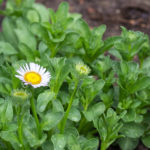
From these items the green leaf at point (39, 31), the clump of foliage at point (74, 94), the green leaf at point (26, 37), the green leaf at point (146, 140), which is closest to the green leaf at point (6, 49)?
the clump of foliage at point (74, 94)

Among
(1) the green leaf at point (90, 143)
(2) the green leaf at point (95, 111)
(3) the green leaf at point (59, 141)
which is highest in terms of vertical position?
(2) the green leaf at point (95, 111)

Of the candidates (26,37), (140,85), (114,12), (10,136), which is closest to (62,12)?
(26,37)

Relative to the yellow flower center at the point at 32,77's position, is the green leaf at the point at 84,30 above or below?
above

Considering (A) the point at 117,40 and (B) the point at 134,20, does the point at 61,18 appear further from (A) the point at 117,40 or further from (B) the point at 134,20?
(B) the point at 134,20

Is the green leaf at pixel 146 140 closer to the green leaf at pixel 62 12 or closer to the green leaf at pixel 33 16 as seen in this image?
the green leaf at pixel 62 12

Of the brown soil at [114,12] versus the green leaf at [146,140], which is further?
the brown soil at [114,12]

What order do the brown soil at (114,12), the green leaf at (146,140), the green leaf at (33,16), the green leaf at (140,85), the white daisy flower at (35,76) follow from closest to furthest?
the white daisy flower at (35,76)
the green leaf at (140,85)
the green leaf at (146,140)
the green leaf at (33,16)
the brown soil at (114,12)

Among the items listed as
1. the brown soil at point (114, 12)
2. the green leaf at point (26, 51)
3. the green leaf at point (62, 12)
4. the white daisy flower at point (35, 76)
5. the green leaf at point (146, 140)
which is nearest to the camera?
the white daisy flower at point (35, 76)
